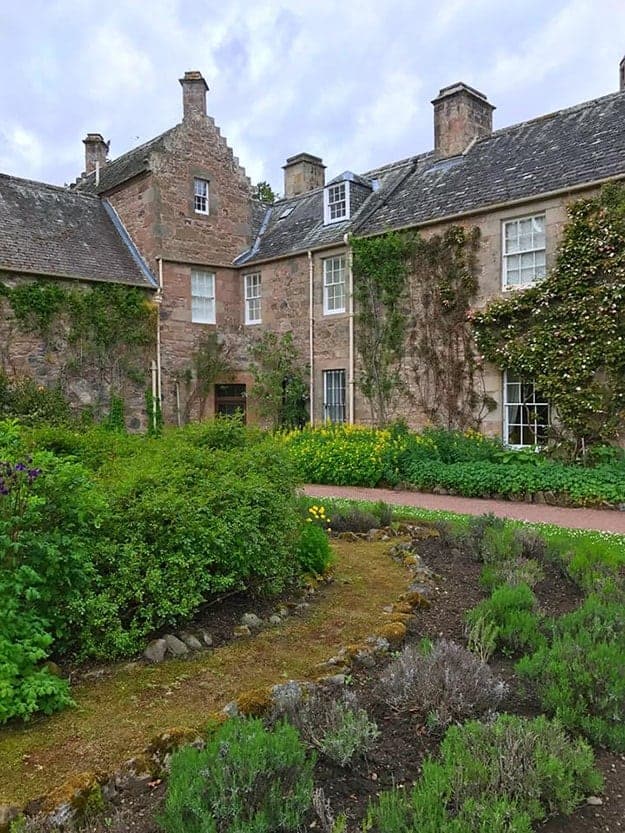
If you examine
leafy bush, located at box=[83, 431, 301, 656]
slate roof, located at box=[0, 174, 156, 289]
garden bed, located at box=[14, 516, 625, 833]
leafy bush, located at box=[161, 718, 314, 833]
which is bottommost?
garden bed, located at box=[14, 516, 625, 833]

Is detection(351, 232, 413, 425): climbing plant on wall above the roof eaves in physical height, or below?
below

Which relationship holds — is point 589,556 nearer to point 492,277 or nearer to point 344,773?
point 344,773

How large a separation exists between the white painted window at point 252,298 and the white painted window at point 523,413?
350 inches

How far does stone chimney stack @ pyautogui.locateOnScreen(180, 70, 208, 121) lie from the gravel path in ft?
44.9

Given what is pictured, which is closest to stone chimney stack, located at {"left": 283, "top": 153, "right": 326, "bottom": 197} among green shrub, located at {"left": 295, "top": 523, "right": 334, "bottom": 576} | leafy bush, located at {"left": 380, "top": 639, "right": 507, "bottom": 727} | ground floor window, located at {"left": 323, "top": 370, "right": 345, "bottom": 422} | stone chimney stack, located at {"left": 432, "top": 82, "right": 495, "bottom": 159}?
stone chimney stack, located at {"left": 432, "top": 82, "right": 495, "bottom": 159}

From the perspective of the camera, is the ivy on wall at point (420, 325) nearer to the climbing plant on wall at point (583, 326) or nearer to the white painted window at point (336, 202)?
the climbing plant on wall at point (583, 326)

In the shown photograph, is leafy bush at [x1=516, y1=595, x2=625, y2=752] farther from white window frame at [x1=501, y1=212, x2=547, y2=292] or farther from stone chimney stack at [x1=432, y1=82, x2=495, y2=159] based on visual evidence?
stone chimney stack at [x1=432, y1=82, x2=495, y2=159]

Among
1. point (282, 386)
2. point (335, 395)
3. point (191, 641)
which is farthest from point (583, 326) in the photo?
point (191, 641)

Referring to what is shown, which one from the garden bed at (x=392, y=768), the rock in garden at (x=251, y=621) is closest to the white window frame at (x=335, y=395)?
the rock in garden at (x=251, y=621)

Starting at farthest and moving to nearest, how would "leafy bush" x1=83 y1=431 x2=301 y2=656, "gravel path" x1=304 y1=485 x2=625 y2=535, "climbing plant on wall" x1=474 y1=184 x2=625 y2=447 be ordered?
"climbing plant on wall" x1=474 y1=184 x2=625 y2=447, "gravel path" x1=304 y1=485 x2=625 y2=535, "leafy bush" x1=83 y1=431 x2=301 y2=656

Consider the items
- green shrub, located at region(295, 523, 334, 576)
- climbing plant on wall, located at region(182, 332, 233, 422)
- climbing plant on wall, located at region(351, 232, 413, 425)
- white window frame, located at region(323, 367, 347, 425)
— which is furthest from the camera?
climbing plant on wall, located at region(182, 332, 233, 422)

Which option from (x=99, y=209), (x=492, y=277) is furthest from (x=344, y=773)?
(x=99, y=209)

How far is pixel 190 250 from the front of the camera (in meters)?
19.4

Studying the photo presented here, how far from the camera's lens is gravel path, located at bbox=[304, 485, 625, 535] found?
894cm
